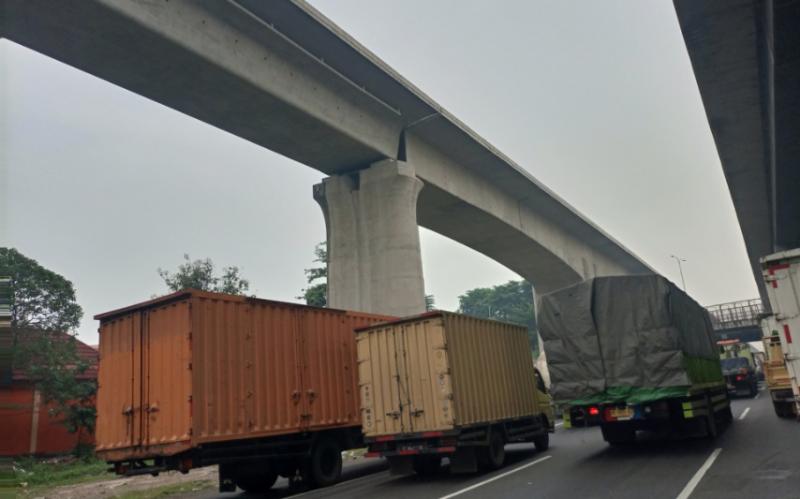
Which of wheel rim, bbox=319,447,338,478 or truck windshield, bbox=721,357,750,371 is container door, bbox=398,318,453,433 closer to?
wheel rim, bbox=319,447,338,478

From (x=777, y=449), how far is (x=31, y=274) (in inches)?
939

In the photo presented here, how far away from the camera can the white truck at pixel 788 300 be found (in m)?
9.16

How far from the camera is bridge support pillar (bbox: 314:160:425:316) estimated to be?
60.0ft

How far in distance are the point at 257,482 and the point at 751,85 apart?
1395 cm

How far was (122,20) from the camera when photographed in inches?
446

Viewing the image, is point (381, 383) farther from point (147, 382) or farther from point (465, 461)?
point (147, 382)

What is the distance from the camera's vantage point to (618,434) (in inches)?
510

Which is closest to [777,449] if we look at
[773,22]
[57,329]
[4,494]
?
[773,22]

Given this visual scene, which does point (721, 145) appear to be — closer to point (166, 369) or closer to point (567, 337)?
point (567, 337)

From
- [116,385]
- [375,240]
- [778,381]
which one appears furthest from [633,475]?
[375,240]

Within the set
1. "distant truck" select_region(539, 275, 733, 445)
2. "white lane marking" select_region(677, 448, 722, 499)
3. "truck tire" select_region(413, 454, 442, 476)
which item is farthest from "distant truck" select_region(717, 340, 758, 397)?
"truck tire" select_region(413, 454, 442, 476)

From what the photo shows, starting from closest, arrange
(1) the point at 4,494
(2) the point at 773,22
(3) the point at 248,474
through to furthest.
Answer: (1) the point at 4,494 → (2) the point at 773,22 → (3) the point at 248,474

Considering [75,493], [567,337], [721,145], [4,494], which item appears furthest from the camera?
[721,145]

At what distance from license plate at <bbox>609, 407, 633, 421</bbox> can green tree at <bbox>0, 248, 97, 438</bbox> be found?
1716 cm
